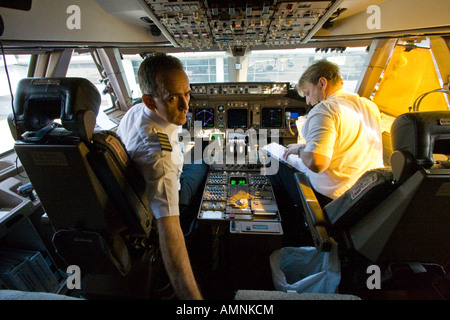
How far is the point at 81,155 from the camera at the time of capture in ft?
2.43

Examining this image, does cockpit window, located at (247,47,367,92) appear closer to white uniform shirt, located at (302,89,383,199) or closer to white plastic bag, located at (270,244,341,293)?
white uniform shirt, located at (302,89,383,199)

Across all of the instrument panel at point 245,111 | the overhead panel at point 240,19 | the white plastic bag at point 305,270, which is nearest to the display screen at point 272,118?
the instrument panel at point 245,111

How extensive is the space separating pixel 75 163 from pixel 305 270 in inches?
55.1

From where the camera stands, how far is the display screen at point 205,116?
2479 mm

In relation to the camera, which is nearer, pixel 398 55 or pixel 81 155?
pixel 81 155

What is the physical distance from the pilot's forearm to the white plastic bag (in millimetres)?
653

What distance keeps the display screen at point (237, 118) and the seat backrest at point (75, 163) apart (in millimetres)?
1704

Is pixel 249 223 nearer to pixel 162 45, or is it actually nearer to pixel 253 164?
pixel 253 164

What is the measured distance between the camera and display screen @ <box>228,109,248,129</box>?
8.13 feet

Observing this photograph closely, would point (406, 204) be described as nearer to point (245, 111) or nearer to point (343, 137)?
point (343, 137)

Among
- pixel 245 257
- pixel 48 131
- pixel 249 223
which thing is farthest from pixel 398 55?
pixel 48 131

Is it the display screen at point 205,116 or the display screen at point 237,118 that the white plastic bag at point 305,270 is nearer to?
the display screen at point 237,118

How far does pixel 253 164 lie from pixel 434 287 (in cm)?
149

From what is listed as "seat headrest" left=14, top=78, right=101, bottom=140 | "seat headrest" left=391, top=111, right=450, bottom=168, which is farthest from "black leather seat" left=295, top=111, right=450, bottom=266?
"seat headrest" left=14, top=78, right=101, bottom=140
